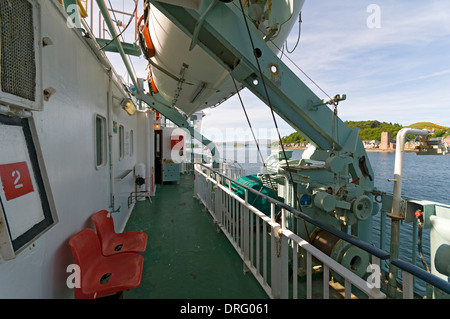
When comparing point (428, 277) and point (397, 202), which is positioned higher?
point (428, 277)

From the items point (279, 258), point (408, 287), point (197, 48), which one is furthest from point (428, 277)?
point (197, 48)

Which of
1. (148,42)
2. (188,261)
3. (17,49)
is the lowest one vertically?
(188,261)

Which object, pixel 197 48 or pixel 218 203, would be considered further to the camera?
pixel 218 203

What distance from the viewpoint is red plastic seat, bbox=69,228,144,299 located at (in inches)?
60.6

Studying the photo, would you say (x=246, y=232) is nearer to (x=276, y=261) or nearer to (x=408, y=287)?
(x=276, y=261)

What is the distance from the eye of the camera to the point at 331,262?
4.12 ft

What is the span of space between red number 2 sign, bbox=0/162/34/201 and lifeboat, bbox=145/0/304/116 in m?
2.24

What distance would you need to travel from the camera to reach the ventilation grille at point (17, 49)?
86 cm

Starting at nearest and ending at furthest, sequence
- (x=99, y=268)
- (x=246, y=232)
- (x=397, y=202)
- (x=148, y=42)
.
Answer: (x=99, y=268) → (x=246, y=232) → (x=397, y=202) → (x=148, y=42)

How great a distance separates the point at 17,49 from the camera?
3.05 feet

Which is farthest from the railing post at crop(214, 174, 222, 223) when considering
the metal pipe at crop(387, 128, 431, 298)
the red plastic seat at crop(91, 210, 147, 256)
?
the metal pipe at crop(387, 128, 431, 298)

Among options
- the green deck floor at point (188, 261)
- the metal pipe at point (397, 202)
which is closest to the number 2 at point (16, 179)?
the green deck floor at point (188, 261)

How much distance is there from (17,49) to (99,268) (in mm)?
1741

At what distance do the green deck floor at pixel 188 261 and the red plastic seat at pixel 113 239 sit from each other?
41 cm
